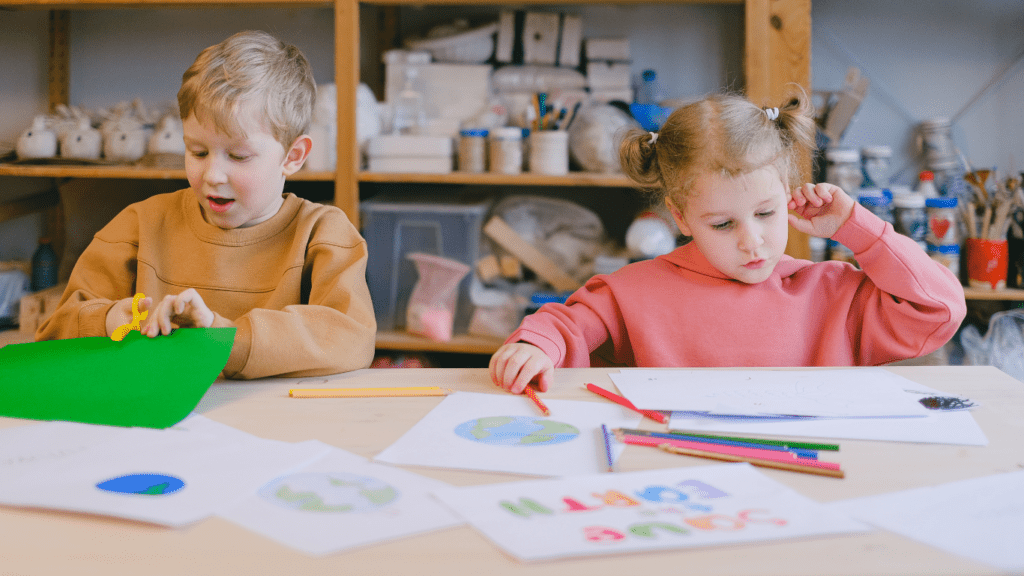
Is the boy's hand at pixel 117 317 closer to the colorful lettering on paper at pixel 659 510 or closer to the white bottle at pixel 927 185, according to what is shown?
the colorful lettering on paper at pixel 659 510

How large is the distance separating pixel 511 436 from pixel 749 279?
526mm

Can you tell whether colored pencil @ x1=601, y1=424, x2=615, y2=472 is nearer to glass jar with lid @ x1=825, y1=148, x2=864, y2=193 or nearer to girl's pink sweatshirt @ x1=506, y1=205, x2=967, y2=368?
girl's pink sweatshirt @ x1=506, y1=205, x2=967, y2=368

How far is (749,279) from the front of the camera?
0.99 m

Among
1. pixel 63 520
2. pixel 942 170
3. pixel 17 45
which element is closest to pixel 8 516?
pixel 63 520

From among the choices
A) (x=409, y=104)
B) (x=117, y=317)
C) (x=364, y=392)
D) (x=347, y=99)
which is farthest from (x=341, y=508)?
(x=409, y=104)

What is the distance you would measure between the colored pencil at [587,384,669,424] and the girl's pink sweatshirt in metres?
0.21

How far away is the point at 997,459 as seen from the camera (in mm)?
541

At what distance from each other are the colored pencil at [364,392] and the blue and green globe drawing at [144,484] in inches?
8.9

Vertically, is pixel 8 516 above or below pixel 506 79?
below

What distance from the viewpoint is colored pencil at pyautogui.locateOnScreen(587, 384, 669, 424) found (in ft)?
2.08

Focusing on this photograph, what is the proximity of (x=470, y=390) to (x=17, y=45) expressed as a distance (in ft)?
7.23

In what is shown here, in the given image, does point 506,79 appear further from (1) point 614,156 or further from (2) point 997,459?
(2) point 997,459

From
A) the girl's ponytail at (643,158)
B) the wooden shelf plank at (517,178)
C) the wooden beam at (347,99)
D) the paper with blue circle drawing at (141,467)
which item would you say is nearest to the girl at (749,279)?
the girl's ponytail at (643,158)

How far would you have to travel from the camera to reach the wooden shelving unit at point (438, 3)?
1.70 m
